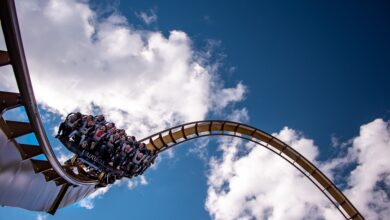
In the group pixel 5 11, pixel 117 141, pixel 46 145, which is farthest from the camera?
pixel 117 141

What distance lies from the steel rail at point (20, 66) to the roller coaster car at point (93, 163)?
8.70ft

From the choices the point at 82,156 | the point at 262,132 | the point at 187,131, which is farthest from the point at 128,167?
the point at 262,132

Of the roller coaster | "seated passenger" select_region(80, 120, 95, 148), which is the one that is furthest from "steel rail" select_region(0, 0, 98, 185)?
"seated passenger" select_region(80, 120, 95, 148)

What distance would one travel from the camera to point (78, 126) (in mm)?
7941

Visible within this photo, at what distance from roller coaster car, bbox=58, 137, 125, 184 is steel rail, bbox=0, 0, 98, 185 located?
265cm

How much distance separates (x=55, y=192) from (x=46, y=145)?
2913 mm

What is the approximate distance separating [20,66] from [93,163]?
5.76m

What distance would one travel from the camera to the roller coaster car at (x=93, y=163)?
821 cm

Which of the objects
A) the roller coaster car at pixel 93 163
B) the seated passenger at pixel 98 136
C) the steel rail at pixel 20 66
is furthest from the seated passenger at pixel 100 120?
the steel rail at pixel 20 66

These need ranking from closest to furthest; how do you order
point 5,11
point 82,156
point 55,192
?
point 5,11 < point 55,192 < point 82,156

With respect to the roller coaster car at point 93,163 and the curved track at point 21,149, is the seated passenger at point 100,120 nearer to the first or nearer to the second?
the roller coaster car at point 93,163

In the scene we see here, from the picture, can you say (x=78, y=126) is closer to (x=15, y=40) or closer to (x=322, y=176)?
(x=15, y=40)

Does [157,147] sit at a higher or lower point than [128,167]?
higher

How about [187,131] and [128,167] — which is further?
[187,131]
